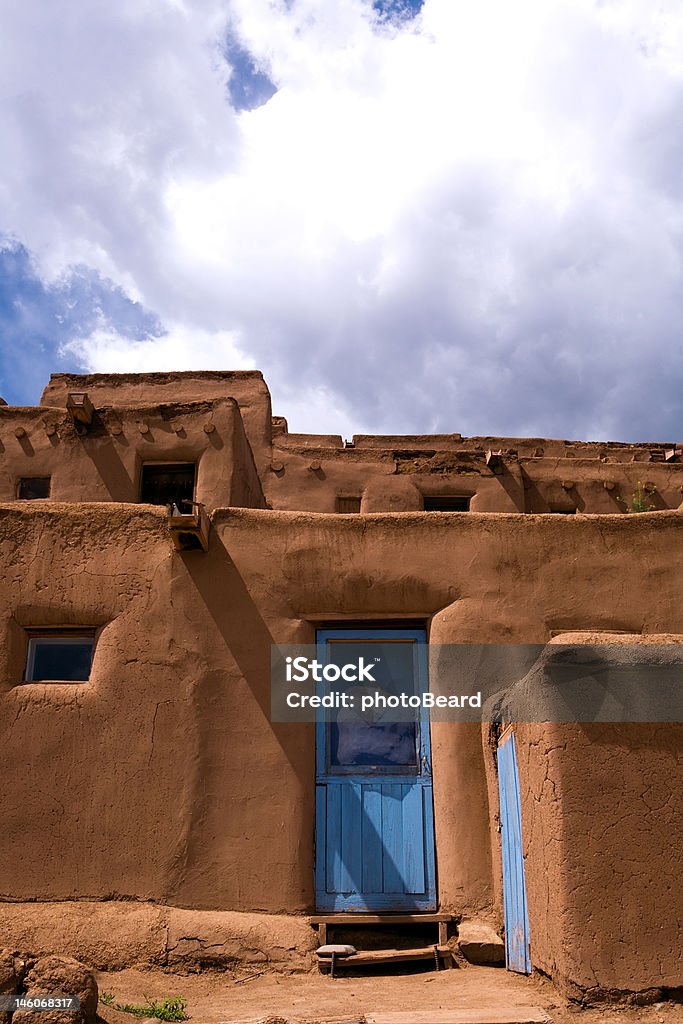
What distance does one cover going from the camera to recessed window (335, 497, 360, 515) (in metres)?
16.0

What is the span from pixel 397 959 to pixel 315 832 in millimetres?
1136

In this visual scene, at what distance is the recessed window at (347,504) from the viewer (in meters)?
16.0

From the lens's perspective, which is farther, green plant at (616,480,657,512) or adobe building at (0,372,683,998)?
green plant at (616,480,657,512)

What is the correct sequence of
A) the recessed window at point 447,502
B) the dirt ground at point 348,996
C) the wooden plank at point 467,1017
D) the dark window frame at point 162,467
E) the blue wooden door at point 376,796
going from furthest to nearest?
the recessed window at point 447,502 < the dark window frame at point 162,467 < the blue wooden door at point 376,796 < the dirt ground at point 348,996 < the wooden plank at point 467,1017

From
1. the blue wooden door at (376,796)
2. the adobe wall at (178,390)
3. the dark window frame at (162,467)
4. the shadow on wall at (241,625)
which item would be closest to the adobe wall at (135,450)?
the dark window frame at (162,467)

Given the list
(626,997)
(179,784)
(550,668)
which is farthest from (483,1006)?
(179,784)

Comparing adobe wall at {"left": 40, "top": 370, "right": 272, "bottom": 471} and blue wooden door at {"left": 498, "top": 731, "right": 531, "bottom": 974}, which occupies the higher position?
adobe wall at {"left": 40, "top": 370, "right": 272, "bottom": 471}

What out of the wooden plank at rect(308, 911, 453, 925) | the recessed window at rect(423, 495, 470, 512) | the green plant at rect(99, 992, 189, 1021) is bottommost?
the green plant at rect(99, 992, 189, 1021)

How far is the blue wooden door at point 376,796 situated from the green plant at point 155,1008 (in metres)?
1.62

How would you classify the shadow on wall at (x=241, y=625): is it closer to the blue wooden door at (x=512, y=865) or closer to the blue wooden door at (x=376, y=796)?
the blue wooden door at (x=376, y=796)

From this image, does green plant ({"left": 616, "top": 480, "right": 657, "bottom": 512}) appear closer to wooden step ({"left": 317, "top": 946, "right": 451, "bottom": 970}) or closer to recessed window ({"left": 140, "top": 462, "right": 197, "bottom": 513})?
recessed window ({"left": 140, "top": 462, "right": 197, "bottom": 513})

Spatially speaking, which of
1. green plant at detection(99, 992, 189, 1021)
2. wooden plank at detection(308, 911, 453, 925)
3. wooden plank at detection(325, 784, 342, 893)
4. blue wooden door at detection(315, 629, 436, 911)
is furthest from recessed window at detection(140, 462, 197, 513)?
green plant at detection(99, 992, 189, 1021)

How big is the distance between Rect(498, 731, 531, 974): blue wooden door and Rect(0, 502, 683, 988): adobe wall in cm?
44

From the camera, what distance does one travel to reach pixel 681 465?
17.8 meters
